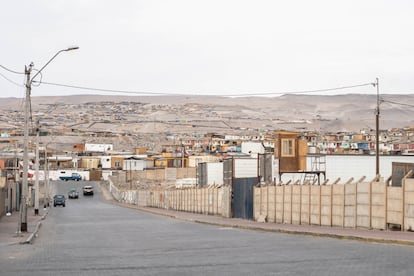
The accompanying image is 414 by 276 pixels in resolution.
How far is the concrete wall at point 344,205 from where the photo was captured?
28562mm

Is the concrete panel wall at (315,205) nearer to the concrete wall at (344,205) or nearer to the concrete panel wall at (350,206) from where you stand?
the concrete wall at (344,205)

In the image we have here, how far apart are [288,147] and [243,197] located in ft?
67.1

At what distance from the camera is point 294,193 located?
128 feet

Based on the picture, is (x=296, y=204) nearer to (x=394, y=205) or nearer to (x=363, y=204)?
(x=363, y=204)

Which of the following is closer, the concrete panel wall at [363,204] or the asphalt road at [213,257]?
the asphalt road at [213,257]

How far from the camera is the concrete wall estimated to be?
28562 mm

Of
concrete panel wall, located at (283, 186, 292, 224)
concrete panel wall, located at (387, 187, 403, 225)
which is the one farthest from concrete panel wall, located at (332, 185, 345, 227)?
concrete panel wall, located at (283, 186, 292, 224)

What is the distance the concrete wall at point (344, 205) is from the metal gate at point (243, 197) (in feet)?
12.0

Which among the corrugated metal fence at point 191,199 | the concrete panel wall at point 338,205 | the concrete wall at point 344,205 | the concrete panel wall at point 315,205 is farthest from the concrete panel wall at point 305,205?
the corrugated metal fence at point 191,199

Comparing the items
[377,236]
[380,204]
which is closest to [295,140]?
[380,204]

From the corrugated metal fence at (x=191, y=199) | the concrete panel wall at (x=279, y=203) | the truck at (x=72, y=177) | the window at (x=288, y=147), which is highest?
the window at (x=288, y=147)

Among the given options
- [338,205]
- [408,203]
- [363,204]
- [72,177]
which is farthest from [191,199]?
[72,177]

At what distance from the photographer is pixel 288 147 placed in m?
69.1

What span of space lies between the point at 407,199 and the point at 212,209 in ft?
105
